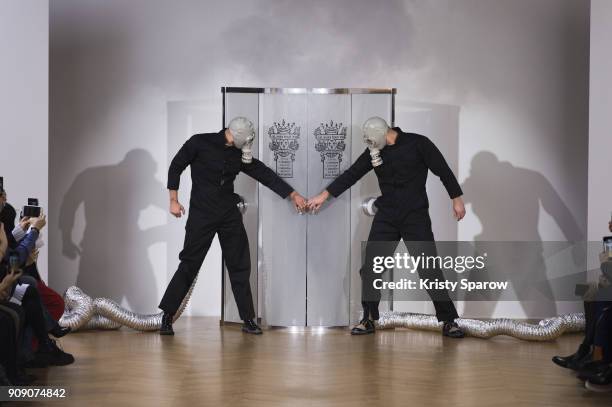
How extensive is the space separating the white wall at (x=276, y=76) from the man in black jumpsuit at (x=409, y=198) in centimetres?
123

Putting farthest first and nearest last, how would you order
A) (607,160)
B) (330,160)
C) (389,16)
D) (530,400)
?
(389,16) < (330,160) < (607,160) < (530,400)

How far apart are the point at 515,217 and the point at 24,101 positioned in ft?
13.1

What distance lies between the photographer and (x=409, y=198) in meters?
6.03

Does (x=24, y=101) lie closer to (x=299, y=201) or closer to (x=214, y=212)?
(x=214, y=212)

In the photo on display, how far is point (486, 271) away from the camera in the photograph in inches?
293

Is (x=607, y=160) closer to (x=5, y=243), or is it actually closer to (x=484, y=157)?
(x=484, y=157)

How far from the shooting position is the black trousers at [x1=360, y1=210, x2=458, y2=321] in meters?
5.99

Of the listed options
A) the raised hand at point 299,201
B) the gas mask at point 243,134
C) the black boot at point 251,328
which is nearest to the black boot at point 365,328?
the black boot at point 251,328

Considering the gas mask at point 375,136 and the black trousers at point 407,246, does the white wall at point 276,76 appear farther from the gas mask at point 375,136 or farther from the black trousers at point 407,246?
the black trousers at point 407,246

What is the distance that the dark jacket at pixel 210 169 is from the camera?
611cm

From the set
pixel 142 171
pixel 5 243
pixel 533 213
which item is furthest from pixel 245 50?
pixel 5 243

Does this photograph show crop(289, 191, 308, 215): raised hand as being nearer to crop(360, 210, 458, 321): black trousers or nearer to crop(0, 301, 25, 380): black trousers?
crop(360, 210, 458, 321): black trousers

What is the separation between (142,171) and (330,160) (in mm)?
1785

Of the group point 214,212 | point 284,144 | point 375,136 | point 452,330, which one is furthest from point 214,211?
point 452,330
